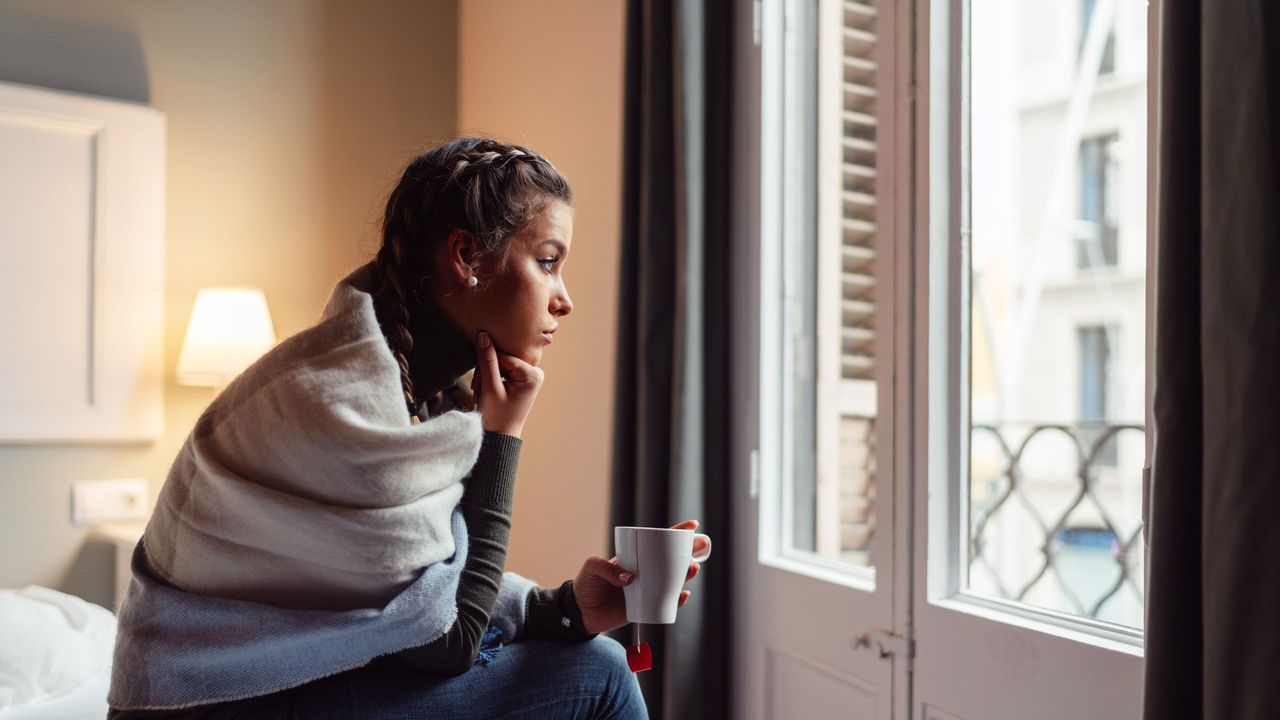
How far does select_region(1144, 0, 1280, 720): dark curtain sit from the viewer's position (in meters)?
1.00

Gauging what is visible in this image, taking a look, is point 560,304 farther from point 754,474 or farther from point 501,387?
point 754,474

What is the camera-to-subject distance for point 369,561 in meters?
0.96

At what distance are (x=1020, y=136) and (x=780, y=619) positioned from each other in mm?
10251

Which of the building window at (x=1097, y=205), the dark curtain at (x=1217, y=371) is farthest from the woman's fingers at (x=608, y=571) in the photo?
the building window at (x=1097, y=205)

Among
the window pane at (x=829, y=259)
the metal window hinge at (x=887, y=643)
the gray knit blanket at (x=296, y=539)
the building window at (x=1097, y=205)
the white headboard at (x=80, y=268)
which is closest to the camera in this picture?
the gray knit blanket at (x=296, y=539)

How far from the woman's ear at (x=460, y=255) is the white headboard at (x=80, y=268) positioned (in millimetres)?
1986

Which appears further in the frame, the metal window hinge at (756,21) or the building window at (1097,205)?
the building window at (1097,205)

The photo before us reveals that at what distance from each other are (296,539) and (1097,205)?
33.3ft

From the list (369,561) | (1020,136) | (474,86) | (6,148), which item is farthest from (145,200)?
(1020,136)

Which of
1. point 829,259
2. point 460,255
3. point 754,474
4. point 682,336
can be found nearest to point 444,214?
point 460,255

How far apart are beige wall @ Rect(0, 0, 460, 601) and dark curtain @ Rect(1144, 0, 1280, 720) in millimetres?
1964

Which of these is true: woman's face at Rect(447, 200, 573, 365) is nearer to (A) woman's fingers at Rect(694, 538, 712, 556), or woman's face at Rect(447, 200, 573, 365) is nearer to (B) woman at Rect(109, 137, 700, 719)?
(B) woman at Rect(109, 137, 700, 719)

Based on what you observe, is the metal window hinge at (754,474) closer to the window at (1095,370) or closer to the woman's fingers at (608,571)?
the woman's fingers at (608,571)

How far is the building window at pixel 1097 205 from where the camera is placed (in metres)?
9.05
